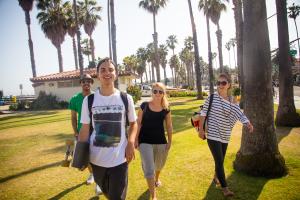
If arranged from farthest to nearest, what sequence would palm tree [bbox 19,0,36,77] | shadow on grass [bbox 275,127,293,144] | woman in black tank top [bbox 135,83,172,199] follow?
palm tree [bbox 19,0,36,77] < shadow on grass [bbox 275,127,293,144] < woman in black tank top [bbox 135,83,172,199]

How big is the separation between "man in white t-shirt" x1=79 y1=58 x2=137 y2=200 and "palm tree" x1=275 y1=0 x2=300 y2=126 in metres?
9.83

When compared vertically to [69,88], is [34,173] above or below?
below

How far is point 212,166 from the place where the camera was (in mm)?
6566

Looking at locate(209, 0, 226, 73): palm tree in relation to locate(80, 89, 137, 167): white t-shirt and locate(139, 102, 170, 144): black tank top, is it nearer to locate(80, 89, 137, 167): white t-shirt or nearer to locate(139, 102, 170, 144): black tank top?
locate(139, 102, 170, 144): black tank top

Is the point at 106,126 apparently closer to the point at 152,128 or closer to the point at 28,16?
the point at 152,128

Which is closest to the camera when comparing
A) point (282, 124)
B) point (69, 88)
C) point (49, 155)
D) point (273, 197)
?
point (273, 197)

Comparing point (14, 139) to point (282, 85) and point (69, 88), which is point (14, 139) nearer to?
point (282, 85)

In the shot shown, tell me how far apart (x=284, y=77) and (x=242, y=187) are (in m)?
7.73

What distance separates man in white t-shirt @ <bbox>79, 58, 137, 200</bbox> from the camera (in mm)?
3066

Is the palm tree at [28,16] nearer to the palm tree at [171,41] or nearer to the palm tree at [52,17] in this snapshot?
the palm tree at [52,17]

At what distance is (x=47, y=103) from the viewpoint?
28.2 meters

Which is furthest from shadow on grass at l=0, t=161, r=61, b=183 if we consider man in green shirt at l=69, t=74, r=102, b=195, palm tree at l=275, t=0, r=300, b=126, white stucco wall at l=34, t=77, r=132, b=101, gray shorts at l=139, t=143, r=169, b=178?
white stucco wall at l=34, t=77, r=132, b=101

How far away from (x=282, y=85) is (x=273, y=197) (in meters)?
7.84

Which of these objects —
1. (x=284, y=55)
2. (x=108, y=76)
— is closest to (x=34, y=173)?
(x=108, y=76)
